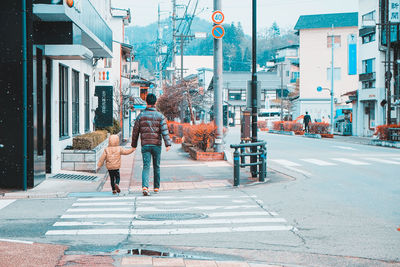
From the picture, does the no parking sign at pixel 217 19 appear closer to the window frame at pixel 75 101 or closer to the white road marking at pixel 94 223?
the window frame at pixel 75 101

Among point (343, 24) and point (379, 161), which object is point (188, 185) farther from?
point (343, 24)

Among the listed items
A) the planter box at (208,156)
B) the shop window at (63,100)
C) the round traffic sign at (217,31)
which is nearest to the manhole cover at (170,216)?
the shop window at (63,100)

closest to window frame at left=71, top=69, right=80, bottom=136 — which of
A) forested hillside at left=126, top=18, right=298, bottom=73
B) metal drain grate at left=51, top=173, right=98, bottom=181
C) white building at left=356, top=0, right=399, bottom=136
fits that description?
metal drain grate at left=51, top=173, right=98, bottom=181

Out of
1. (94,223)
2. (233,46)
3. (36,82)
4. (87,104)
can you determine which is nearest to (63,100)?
(36,82)

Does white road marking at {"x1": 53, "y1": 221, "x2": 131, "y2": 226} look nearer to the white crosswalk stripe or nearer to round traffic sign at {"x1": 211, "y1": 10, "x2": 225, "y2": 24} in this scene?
the white crosswalk stripe

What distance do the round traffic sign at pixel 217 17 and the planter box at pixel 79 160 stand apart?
21.5 ft

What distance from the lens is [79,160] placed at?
15.3m

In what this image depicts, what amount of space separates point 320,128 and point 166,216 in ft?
123

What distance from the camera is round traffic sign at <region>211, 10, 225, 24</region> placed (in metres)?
18.6

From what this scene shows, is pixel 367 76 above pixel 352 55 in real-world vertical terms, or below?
below

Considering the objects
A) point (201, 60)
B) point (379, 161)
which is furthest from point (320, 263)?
point (201, 60)

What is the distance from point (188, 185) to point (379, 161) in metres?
9.50

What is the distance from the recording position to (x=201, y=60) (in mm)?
105375

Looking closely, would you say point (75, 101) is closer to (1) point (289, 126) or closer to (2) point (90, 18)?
(2) point (90, 18)
